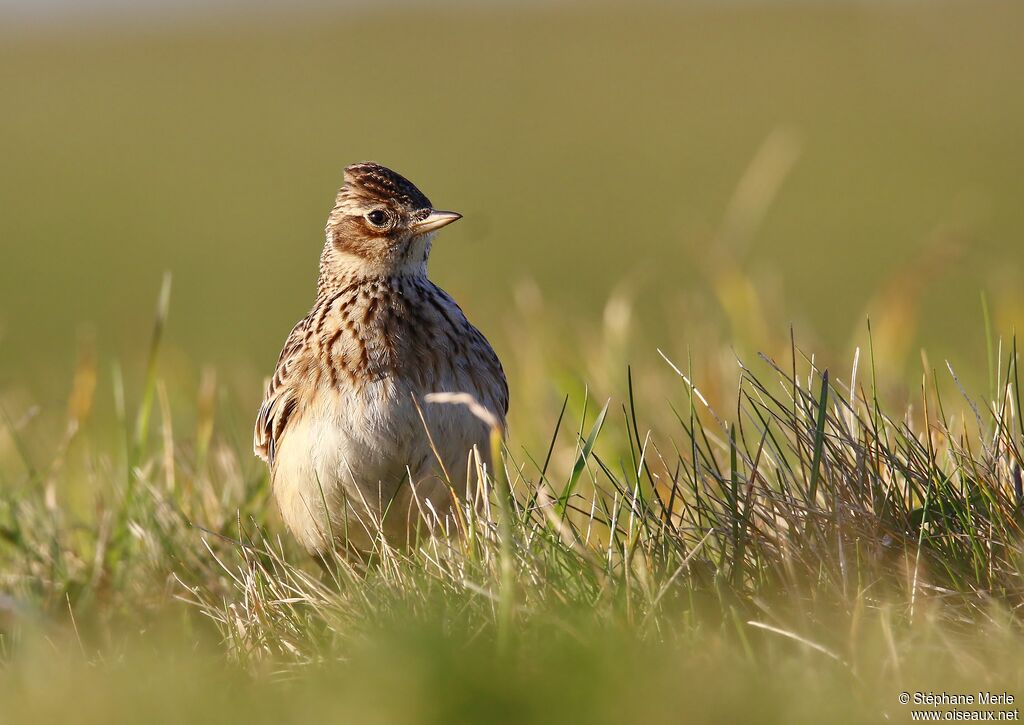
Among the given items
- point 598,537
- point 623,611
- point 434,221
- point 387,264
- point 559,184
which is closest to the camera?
point 623,611

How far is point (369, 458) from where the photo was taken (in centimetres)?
572

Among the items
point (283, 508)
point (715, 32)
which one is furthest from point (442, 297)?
point (715, 32)

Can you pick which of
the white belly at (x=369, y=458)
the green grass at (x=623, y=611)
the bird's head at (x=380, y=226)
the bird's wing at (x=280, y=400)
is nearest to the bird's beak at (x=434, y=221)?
the bird's head at (x=380, y=226)

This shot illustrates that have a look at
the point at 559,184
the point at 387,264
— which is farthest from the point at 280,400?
the point at 559,184

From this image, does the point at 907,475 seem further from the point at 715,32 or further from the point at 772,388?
the point at 715,32

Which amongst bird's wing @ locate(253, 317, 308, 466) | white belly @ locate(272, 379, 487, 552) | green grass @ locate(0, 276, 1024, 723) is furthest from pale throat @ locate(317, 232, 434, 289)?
green grass @ locate(0, 276, 1024, 723)

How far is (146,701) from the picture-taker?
Result: 11.3 ft

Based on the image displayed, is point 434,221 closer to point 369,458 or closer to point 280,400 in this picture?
point 280,400

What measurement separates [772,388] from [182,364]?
4176 millimetres

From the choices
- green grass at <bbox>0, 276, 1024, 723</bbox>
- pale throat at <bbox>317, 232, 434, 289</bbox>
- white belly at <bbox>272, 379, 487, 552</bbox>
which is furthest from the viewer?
pale throat at <bbox>317, 232, 434, 289</bbox>

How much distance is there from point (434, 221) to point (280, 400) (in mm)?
1047

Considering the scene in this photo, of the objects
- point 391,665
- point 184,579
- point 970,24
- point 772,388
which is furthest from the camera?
point 970,24

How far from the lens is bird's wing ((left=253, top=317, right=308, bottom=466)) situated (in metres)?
6.12

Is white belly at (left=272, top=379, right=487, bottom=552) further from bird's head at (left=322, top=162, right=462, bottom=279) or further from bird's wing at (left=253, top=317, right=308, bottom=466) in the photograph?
bird's head at (left=322, top=162, right=462, bottom=279)
